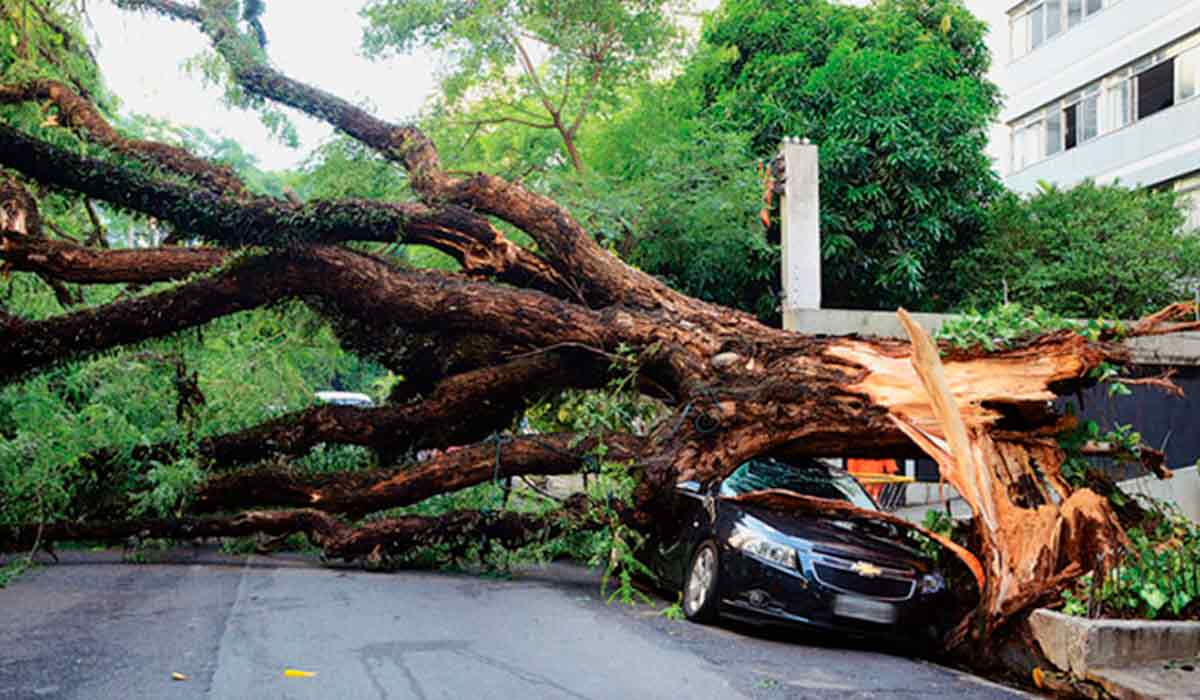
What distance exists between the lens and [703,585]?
838 cm

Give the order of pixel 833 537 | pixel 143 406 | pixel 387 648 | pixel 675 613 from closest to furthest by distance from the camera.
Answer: pixel 387 648 → pixel 833 537 → pixel 675 613 → pixel 143 406

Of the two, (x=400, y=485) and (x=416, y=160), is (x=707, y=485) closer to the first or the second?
(x=400, y=485)

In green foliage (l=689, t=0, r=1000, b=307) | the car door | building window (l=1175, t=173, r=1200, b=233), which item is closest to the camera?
the car door

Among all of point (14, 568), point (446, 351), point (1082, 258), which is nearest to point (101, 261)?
point (14, 568)

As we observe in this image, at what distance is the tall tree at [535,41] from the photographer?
19.8 m

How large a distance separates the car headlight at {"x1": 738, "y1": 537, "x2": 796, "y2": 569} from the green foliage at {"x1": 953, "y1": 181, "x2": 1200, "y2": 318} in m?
13.4

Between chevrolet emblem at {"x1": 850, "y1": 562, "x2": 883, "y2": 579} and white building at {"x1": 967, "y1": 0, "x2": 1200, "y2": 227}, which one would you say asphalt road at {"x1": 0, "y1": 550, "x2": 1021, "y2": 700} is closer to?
chevrolet emblem at {"x1": 850, "y1": 562, "x2": 883, "y2": 579}

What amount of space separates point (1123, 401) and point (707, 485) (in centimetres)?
866

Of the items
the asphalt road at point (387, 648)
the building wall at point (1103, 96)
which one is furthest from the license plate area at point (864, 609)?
the building wall at point (1103, 96)

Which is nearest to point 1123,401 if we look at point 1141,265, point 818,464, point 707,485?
point 1141,265

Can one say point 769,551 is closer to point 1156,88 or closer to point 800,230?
point 800,230

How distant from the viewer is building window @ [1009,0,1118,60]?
104 feet

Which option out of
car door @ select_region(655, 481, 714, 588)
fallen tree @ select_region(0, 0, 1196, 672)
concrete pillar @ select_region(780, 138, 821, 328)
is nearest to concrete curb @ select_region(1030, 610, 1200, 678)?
fallen tree @ select_region(0, 0, 1196, 672)

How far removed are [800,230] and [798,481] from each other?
7086mm
